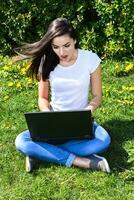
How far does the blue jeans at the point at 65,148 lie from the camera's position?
5211 mm

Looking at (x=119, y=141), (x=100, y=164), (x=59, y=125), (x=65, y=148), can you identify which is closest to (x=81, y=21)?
(x=119, y=141)

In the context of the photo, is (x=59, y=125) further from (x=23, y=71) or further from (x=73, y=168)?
(x=23, y=71)

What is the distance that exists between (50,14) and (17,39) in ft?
2.38

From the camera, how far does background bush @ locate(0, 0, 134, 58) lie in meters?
7.36

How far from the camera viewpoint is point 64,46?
5086 mm

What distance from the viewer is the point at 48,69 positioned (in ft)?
18.0

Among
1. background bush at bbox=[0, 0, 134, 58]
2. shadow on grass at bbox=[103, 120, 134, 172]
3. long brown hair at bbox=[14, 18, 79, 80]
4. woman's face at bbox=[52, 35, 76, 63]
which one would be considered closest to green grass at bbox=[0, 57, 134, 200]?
shadow on grass at bbox=[103, 120, 134, 172]

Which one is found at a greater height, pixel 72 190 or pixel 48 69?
pixel 48 69

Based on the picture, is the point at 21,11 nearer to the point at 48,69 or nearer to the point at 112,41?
the point at 112,41

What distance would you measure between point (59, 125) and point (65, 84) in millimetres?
559

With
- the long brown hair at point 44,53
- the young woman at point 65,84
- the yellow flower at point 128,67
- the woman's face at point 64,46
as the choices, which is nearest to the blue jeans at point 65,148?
the young woman at point 65,84

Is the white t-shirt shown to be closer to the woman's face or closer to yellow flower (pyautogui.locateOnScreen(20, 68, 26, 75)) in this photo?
the woman's face

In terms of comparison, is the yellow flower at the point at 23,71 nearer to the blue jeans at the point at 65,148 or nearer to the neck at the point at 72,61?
the neck at the point at 72,61

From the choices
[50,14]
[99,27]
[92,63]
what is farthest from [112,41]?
[92,63]
